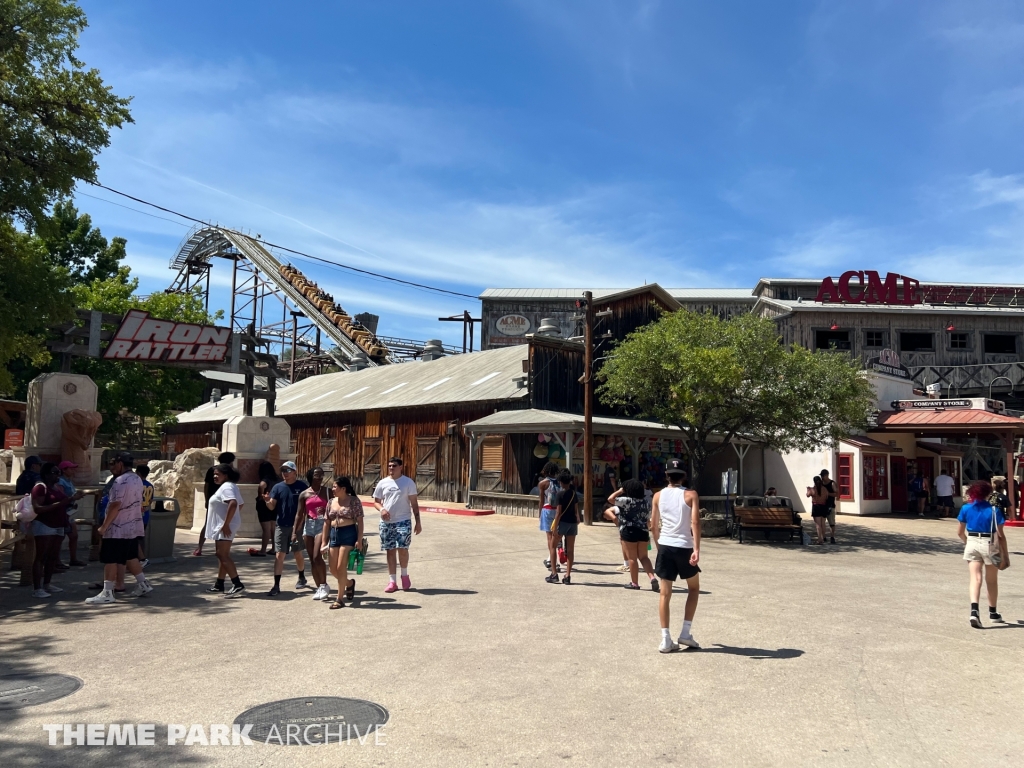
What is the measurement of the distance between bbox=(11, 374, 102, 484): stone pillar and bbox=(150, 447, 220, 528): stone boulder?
2743 mm

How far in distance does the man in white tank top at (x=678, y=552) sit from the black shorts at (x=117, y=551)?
6.27 metres

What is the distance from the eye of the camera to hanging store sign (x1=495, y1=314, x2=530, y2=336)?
51.6 metres

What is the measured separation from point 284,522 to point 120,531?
74.0 inches

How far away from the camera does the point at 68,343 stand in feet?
47.8

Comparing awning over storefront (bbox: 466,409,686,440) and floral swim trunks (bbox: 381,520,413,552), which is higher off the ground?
awning over storefront (bbox: 466,409,686,440)

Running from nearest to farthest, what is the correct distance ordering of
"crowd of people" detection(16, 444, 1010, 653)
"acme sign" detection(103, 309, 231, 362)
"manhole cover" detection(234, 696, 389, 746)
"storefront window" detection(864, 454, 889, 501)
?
1. "manhole cover" detection(234, 696, 389, 746)
2. "crowd of people" detection(16, 444, 1010, 653)
3. "acme sign" detection(103, 309, 231, 362)
4. "storefront window" detection(864, 454, 889, 501)

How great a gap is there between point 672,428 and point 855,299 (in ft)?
63.5

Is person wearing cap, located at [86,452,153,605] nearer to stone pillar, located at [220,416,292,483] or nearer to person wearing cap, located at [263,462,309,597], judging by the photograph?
person wearing cap, located at [263,462,309,597]

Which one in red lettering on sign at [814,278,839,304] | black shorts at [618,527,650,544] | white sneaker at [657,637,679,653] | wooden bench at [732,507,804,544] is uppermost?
red lettering on sign at [814,278,839,304]

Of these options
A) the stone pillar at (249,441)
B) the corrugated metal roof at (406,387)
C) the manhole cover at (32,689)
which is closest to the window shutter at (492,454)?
the corrugated metal roof at (406,387)

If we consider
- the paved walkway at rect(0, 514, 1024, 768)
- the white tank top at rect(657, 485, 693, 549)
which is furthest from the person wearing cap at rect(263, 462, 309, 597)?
the white tank top at rect(657, 485, 693, 549)

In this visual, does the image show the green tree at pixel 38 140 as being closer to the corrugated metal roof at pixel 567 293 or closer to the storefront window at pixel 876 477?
the storefront window at pixel 876 477

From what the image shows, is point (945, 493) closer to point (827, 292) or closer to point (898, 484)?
point (898, 484)

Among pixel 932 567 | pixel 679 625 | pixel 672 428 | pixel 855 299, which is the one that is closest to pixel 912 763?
pixel 679 625
